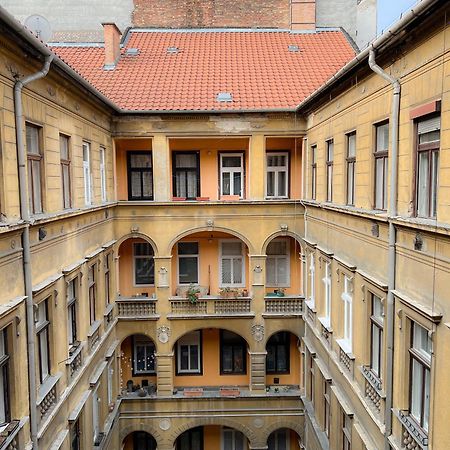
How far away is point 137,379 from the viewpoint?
18.5 metres

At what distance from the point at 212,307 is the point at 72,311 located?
6129 mm

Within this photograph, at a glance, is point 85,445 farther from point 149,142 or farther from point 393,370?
point 149,142

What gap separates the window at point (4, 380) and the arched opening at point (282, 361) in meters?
11.7

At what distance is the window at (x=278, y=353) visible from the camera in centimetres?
1864

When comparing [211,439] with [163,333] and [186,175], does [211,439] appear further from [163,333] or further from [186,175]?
[186,175]

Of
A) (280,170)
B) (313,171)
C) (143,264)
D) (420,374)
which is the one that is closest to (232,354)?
(143,264)

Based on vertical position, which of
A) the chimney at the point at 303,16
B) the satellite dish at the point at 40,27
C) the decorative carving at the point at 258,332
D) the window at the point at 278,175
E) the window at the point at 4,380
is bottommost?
the decorative carving at the point at 258,332

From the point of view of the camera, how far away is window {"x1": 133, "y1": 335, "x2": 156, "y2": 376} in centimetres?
1848

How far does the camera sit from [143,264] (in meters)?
18.2

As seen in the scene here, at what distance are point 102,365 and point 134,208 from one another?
16.7ft

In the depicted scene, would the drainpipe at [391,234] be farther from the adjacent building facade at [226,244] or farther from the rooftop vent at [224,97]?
the rooftop vent at [224,97]

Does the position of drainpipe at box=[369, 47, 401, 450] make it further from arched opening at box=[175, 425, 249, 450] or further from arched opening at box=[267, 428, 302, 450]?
arched opening at box=[175, 425, 249, 450]

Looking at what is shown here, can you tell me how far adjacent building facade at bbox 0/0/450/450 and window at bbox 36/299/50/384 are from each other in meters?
0.05

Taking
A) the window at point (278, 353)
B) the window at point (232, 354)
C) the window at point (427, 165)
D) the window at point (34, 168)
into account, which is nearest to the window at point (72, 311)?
the window at point (34, 168)
